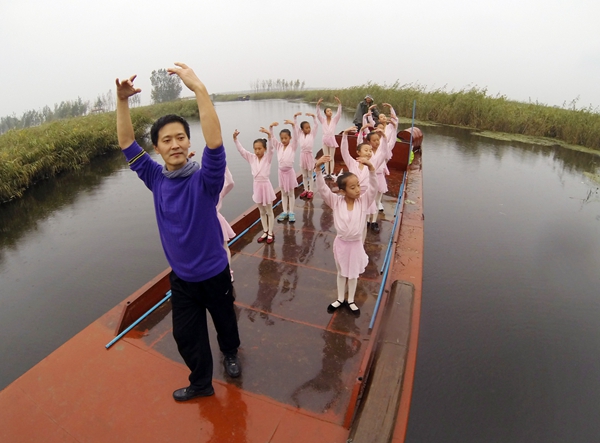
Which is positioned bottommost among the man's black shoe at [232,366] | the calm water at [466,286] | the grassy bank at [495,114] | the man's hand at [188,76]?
the calm water at [466,286]

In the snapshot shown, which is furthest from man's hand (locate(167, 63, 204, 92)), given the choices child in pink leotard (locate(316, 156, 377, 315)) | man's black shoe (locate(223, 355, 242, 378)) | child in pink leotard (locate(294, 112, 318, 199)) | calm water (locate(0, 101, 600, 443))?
child in pink leotard (locate(294, 112, 318, 199))

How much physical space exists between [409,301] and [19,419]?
121 inches

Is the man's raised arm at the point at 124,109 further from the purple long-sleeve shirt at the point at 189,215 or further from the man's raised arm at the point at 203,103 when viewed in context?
the man's raised arm at the point at 203,103

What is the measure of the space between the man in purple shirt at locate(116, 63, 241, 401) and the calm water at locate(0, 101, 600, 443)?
2.14 metres

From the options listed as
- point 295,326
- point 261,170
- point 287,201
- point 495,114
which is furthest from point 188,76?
point 495,114

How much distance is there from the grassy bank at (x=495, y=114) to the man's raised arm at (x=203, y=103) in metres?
17.1

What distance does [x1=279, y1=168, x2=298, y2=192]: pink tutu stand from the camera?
5262mm

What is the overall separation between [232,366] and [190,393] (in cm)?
35

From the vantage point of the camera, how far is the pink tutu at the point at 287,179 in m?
5.26

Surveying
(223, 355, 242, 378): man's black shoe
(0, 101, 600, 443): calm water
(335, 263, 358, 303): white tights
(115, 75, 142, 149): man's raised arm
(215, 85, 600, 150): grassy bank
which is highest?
(215, 85, 600, 150): grassy bank

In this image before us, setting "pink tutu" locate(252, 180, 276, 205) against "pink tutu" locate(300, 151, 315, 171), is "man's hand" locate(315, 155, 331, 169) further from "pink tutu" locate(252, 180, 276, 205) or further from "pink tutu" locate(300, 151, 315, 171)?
"pink tutu" locate(300, 151, 315, 171)

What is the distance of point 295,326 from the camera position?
326cm

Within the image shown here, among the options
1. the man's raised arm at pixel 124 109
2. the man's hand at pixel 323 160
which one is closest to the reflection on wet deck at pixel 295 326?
the man's hand at pixel 323 160

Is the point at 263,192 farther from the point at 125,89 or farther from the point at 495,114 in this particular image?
the point at 495,114
